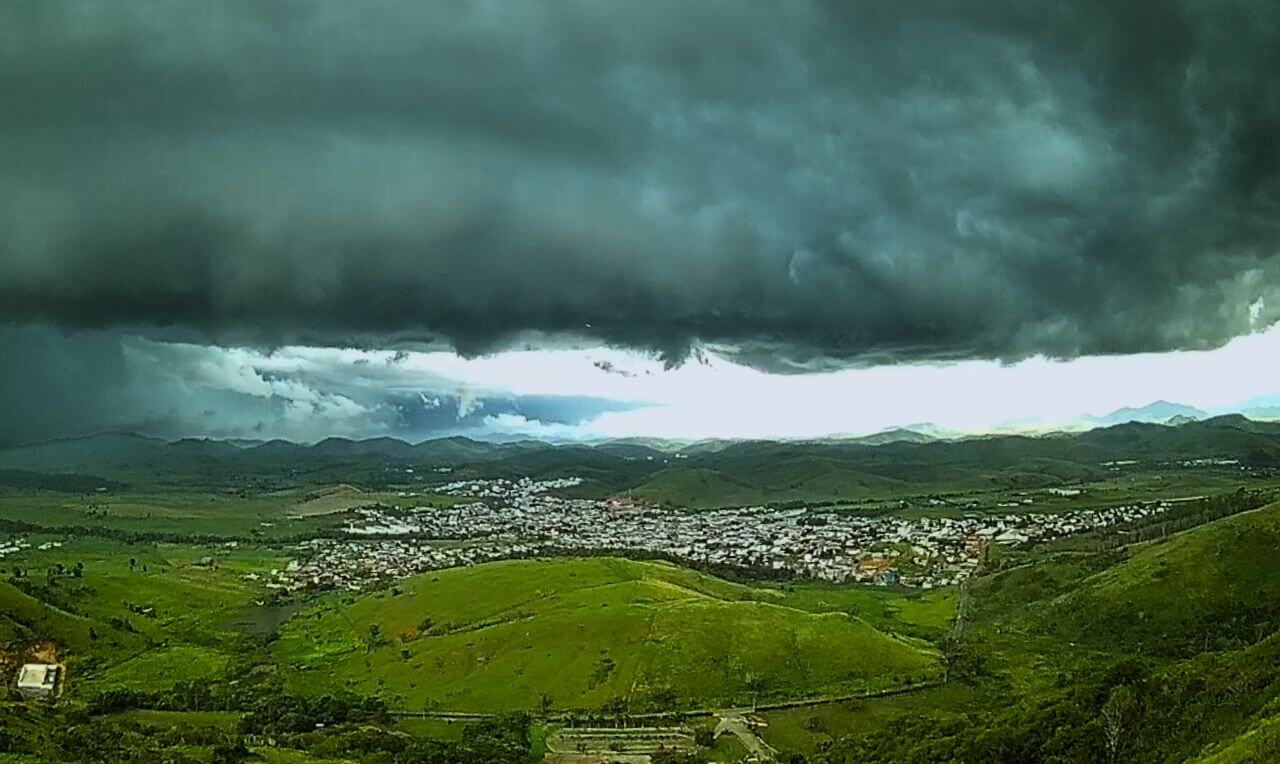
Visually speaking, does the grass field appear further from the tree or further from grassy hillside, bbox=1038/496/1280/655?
grassy hillside, bbox=1038/496/1280/655

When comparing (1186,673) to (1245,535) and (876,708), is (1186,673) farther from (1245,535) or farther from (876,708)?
(1245,535)

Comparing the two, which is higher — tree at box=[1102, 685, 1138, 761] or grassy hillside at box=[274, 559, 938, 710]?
tree at box=[1102, 685, 1138, 761]

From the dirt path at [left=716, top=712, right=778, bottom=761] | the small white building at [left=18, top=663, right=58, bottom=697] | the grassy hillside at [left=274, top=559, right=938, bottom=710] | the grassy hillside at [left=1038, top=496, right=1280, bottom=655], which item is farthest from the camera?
the grassy hillside at [left=1038, top=496, right=1280, bottom=655]

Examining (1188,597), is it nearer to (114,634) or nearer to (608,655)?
(608,655)

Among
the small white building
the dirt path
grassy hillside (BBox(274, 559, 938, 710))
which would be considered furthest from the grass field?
the dirt path

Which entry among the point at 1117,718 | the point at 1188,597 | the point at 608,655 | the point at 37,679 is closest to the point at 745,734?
the point at 608,655

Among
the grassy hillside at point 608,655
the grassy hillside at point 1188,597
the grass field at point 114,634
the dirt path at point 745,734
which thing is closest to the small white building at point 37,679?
the grass field at point 114,634
